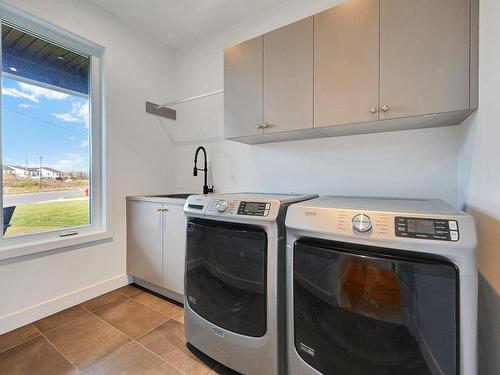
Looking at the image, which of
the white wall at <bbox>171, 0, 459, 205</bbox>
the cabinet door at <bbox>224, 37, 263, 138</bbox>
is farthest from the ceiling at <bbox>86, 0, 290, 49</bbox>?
the cabinet door at <bbox>224, 37, 263, 138</bbox>

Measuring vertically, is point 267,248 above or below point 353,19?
below

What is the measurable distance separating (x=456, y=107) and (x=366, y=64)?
51cm

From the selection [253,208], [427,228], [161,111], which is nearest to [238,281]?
[253,208]

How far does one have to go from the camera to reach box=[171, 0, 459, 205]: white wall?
152 centimetres

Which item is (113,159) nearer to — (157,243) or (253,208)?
(157,243)

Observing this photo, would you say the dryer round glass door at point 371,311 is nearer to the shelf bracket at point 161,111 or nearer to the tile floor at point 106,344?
the tile floor at point 106,344

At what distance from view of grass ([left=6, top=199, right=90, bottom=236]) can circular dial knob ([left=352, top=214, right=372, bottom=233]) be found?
2.35 metres

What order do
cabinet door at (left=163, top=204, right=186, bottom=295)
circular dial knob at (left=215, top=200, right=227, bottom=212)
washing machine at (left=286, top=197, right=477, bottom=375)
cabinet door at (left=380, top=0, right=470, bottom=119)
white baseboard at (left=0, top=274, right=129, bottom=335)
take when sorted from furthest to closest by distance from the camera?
cabinet door at (left=163, top=204, right=186, bottom=295) < white baseboard at (left=0, top=274, right=129, bottom=335) < circular dial knob at (left=215, top=200, right=227, bottom=212) < cabinet door at (left=380, top=0, right=470, bottom=119) < washing machine at (left=286, top=197, right=477, bottom=375)

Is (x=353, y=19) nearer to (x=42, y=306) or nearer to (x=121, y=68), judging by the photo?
(x=121, y=68)

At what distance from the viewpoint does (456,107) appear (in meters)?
1.13

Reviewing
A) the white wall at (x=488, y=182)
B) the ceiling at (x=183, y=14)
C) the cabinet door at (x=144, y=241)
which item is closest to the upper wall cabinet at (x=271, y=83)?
the ceiling at (x=183, y=14)

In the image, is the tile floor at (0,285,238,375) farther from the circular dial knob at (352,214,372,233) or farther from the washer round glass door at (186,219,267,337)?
the circular dial knob at (352,214,372,233)

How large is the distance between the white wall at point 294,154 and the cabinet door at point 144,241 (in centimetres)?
65

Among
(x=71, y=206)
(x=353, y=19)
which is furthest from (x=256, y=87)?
(x=71, y=206)
